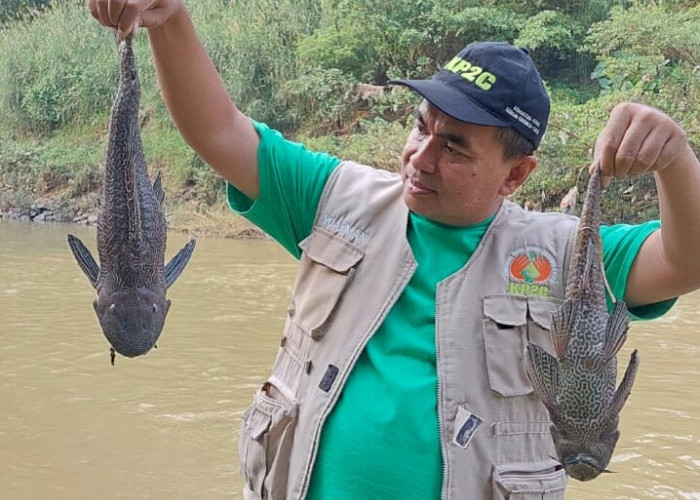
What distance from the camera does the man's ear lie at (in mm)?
2384

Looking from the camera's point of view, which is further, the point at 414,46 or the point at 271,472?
the point at 414,46

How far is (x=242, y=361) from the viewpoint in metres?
8.95

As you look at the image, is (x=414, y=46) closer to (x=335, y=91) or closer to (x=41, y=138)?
(x=335, y=91)

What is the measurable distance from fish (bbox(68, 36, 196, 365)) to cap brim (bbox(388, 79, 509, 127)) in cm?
77

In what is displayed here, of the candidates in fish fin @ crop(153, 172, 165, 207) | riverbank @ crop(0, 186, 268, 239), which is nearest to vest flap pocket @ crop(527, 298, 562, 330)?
fish fin @ crop(153, 172, 165, 207)

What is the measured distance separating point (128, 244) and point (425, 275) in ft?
2.64

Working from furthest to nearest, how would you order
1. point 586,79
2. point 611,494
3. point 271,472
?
point 586,79 < point 611,494 < point 271,472

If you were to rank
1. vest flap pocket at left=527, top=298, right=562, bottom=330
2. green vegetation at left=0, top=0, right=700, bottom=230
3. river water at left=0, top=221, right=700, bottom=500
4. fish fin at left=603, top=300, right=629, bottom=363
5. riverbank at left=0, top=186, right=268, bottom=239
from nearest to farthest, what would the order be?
fish fin at left=603, top=300, right=629, bottom=363 < vest flap pocket at left=527, top=298, right=562, bottom=330 < river water at left=0, top=221, right=700, bottom=500 < riverbank at left=0, top=186, right=268, bottom=239 < green vegetation at left=0, top=0, right=700, bottom=230

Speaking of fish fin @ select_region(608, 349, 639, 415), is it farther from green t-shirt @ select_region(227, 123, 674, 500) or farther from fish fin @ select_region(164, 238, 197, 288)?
fish fin @ select_region(164, 238, 197, 288)

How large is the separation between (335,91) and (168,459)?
1664cm

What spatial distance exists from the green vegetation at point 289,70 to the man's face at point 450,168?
51.0 ft

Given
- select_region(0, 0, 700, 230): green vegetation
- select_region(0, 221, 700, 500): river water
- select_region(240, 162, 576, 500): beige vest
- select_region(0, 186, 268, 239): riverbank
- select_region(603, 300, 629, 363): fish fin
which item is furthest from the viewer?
select_region(0, 0, 700, 230): green vegetation

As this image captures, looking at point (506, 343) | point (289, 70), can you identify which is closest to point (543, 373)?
point (506, 343)

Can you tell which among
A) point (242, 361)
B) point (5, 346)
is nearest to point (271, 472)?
point (242, 361)
